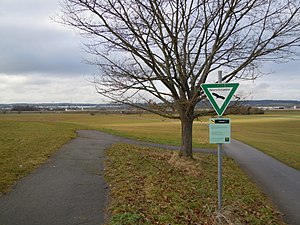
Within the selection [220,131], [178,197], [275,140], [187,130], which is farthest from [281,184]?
[275,140]

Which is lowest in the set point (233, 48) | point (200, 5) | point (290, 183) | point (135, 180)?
point (290, 183)

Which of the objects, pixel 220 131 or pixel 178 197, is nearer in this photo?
pixel 220 131

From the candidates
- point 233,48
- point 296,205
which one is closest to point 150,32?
point 233,48

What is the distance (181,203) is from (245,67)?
21.8 ft

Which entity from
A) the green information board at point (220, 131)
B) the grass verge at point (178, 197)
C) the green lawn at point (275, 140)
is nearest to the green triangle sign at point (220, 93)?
the green information board at point (220, 131)

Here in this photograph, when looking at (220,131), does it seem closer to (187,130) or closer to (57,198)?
(57,198)

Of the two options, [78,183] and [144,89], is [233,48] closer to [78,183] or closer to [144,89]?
[144,89]

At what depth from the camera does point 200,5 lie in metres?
9.77

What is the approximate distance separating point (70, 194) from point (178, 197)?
240 centimetres

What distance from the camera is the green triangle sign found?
522cm

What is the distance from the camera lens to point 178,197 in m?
6.44

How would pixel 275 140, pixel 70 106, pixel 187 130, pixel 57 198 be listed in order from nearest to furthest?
pixel 57 198
pixel 187 130
pixel 275 140
pixel 70 106

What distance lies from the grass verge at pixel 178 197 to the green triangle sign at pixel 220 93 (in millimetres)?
2006

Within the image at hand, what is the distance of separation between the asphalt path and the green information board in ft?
7.78
